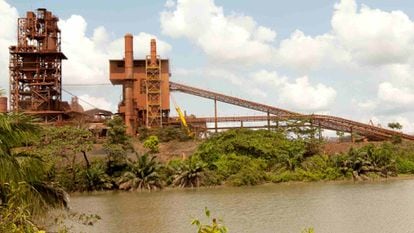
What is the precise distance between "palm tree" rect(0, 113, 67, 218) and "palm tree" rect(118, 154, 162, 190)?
28611mm

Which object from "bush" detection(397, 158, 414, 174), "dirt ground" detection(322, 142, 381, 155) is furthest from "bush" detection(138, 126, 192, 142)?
"bush" detection(397, 158, 414, 174)

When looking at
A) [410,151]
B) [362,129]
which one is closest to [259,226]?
[410,151]

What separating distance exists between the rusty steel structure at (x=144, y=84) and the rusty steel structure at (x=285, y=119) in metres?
2.64

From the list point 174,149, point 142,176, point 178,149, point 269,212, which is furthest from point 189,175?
point 269,212

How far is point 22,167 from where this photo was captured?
7.76 m

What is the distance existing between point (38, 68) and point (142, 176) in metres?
26.9

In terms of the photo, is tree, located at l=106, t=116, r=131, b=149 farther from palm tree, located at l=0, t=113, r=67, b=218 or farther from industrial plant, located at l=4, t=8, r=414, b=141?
palm tree, located at l=0, t=113, r=67, b=218

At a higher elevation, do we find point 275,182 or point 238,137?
point 238,137

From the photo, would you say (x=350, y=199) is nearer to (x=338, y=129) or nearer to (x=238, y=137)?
(x=238, y=137)

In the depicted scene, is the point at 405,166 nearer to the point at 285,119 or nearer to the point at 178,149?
the point at 285,119

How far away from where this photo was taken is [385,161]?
41.3 meters

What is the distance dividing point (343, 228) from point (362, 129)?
42.4m

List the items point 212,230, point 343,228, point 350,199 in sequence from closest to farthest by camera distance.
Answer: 1. point 212,230
2. point 343,228
3. point 350,199

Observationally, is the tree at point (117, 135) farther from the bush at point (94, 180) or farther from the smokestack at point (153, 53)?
the smokestack at point (153, 53)
